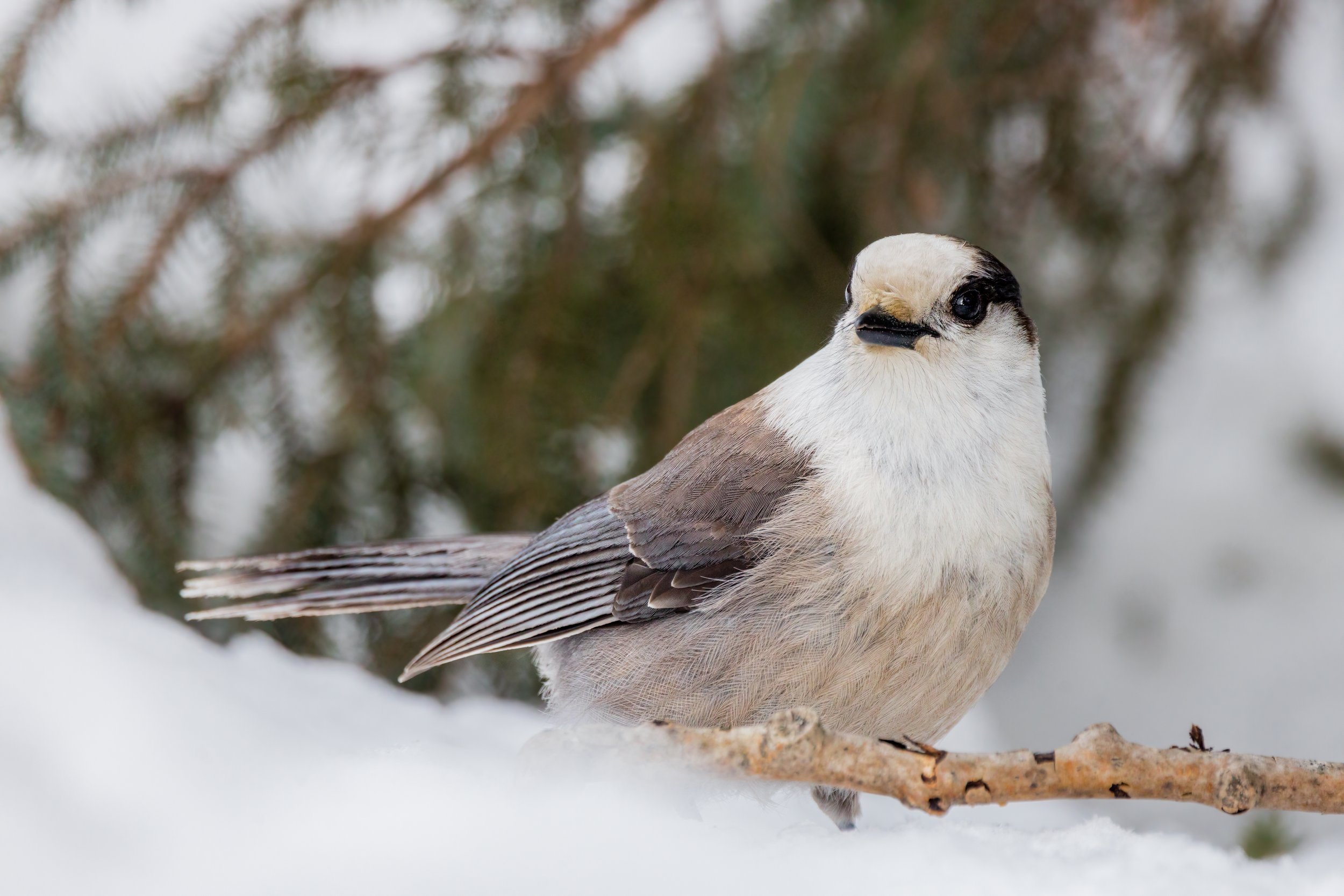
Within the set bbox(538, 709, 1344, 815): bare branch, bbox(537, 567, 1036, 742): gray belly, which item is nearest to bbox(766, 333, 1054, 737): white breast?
bbox(537, 567, 1036, 742): gray belly

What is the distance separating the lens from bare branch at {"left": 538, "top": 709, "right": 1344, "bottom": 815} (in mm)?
1102

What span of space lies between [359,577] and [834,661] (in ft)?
3.12

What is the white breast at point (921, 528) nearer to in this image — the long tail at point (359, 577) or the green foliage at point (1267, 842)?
the green foliage at point (1267, 842)

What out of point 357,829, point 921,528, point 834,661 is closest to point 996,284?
point 921,528

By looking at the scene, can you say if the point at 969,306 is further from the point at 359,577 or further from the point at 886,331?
the point at 359,577

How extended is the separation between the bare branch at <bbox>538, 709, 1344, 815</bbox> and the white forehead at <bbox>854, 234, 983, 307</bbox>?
685 mm

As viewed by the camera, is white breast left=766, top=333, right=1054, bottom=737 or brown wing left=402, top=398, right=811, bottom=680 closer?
white breast left=766, top=333, right=1054, bottom=737

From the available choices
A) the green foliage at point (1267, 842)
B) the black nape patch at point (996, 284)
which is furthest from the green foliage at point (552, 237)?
the green foliage at point (1267, 842)

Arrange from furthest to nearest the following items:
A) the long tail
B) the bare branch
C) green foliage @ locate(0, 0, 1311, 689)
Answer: green foliage @ locate(0, 0, 1311, 689), the long tail, the bare branch

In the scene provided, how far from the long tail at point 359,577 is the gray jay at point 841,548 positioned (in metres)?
0.17

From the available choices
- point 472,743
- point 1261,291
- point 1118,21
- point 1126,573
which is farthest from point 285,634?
point 1261,291

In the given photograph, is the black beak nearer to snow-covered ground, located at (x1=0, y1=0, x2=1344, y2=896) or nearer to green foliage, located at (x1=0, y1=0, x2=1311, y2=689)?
snow-covered ground, located at (x1=0, y1=0, x2=1344, y2=896)

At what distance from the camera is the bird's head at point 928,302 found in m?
1.62

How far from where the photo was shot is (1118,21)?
8.87 feet
